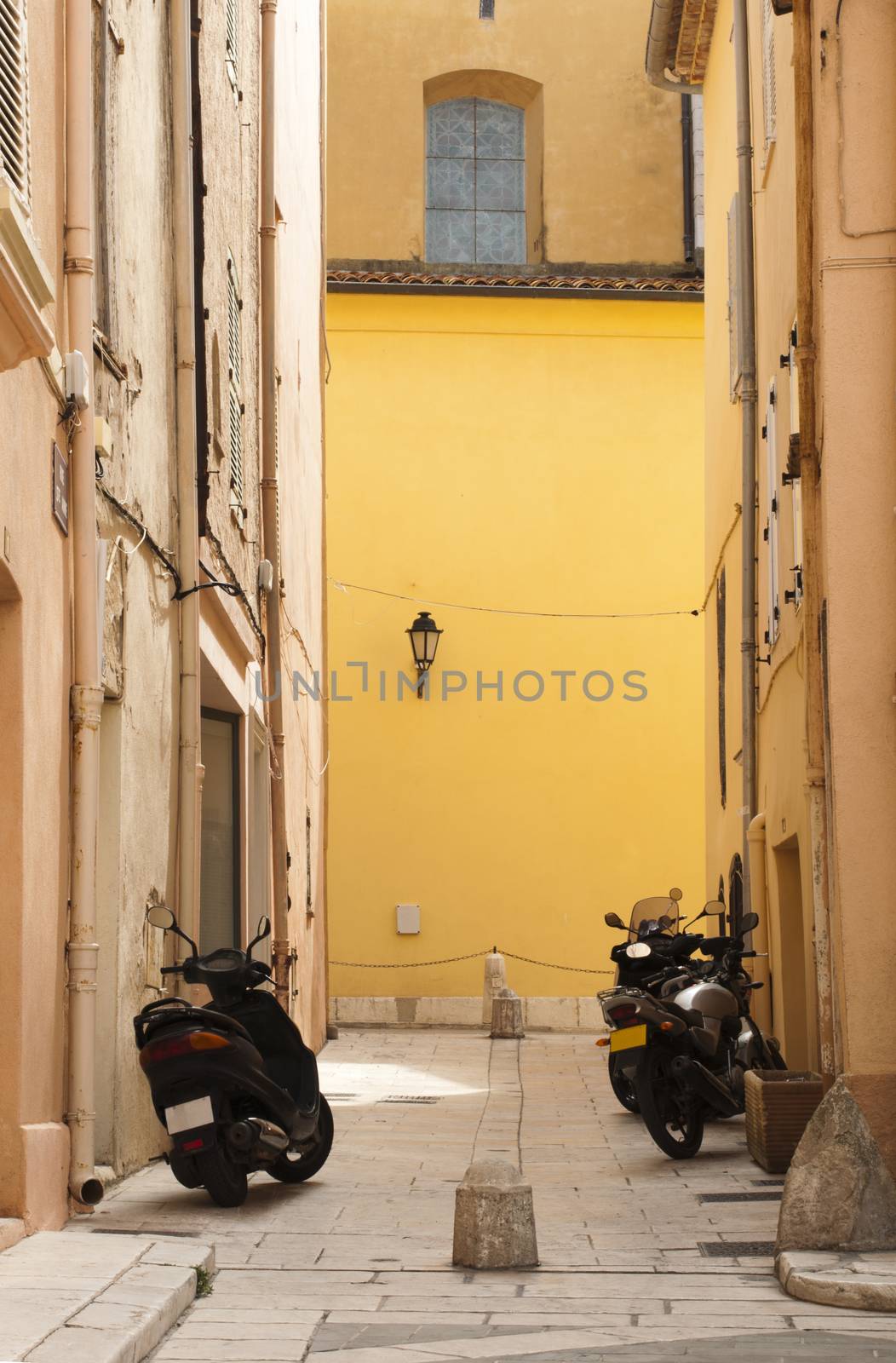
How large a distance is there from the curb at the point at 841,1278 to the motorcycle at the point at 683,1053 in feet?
10.1

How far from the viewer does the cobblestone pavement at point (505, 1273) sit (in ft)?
17.9

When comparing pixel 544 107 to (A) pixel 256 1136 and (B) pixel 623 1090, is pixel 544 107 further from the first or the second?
(A) pixel 256 1136

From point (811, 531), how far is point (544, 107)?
1524 cm

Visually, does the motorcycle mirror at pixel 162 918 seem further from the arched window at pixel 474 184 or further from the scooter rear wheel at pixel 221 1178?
the arched window at pixel 474 184

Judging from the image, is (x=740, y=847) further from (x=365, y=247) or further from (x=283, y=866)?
(x=365, y=247)

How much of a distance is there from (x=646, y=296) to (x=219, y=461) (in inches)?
463

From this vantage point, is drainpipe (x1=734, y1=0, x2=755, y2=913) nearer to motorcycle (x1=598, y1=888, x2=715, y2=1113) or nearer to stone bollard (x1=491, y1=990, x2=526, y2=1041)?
motorcycle (x1=598, y1=888, x2=715, y2=1113)

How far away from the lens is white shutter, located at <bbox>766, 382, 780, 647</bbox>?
12.2 m

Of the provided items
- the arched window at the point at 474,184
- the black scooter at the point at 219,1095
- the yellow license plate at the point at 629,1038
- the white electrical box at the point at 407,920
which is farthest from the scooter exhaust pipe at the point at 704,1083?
the arched window at the point at 474,184

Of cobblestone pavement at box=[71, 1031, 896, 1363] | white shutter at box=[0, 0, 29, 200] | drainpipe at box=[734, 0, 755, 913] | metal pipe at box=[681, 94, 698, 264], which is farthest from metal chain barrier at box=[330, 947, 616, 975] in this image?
white shutter at box=[0, 0, 29, 200]

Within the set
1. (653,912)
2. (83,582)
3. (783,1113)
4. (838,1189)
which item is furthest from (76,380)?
(653,912)

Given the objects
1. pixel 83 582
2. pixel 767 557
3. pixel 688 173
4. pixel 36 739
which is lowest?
pixel 36 739

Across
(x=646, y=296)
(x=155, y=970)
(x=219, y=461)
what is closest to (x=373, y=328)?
(x=646, y=296)

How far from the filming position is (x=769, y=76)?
13094 mm
